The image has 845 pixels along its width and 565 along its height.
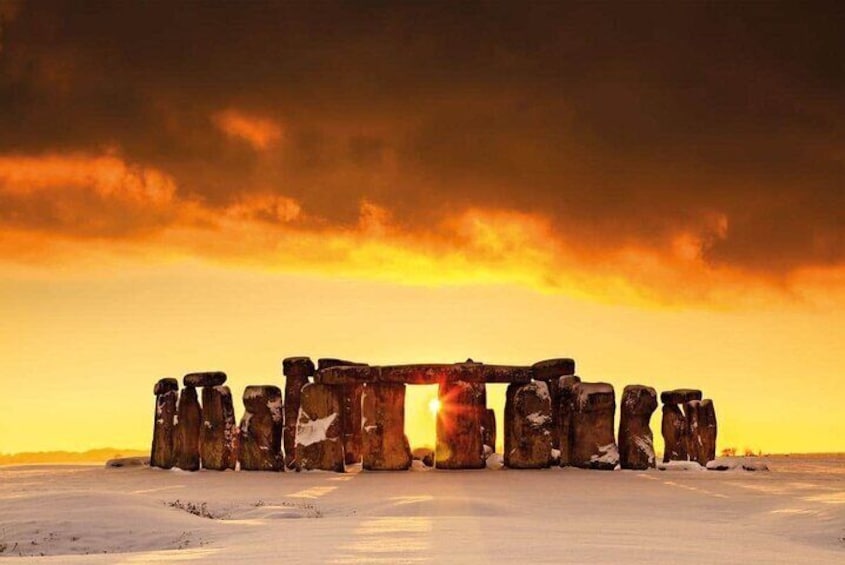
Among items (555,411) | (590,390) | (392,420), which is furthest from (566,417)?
(392,420)

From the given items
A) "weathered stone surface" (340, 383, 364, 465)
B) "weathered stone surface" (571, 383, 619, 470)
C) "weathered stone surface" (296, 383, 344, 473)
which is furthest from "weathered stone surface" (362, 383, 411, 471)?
"weathered stone surface" (571, 383, 619, 470)

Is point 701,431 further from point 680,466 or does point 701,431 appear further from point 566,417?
point 566,417

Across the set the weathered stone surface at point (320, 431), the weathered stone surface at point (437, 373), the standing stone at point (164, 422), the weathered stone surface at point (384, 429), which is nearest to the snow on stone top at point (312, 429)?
the weathered stone surface at point (320, 431)

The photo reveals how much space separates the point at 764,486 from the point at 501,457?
322 inches

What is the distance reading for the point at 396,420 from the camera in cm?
2748

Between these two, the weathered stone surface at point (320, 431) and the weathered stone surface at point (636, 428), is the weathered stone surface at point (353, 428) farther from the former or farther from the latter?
the weathered stone surface at point (636, 428)

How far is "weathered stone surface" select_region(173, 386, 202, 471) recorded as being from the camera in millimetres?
29500

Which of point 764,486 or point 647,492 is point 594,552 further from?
point 764,486

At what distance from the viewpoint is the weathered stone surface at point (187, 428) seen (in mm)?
29500

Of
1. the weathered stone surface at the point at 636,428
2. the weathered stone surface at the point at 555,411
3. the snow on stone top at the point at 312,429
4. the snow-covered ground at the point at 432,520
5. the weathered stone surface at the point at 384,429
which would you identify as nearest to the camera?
the snow-covered ground at the point at 432,520

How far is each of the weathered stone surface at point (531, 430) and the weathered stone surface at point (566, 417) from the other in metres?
0.90

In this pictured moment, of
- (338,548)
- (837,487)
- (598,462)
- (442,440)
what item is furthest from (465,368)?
(338,548)

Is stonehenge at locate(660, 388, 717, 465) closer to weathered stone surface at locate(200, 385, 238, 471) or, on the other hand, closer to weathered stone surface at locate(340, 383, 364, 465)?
weathered stone surface at locate(340, 383, 364, 465)

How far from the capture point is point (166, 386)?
3038 cm
